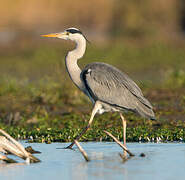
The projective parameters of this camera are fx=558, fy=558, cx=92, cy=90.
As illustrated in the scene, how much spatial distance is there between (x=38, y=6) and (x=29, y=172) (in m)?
22.5

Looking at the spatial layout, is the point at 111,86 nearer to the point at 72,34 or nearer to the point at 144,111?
the point at 144,111

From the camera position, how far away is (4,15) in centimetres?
2652

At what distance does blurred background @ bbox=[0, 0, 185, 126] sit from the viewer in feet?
37.0

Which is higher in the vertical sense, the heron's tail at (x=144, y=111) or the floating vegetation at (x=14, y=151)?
the heron's tail at (x=144, y=111)

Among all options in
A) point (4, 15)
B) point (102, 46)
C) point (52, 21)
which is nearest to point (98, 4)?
point (52, 21)

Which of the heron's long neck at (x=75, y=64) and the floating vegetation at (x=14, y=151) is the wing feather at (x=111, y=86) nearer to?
the heron's long neck at (x=75, y=64)

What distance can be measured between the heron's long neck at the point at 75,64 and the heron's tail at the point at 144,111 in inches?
33.3

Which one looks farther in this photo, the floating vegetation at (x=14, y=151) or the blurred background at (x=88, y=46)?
the blurred background at (x=88, y=46)

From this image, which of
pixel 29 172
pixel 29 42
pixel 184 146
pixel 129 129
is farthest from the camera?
pixel 29 42

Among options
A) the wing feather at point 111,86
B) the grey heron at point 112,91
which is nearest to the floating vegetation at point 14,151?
the grey heron at point 112,91

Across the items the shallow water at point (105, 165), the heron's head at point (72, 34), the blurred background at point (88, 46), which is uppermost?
the blurred background at point (88, 46)

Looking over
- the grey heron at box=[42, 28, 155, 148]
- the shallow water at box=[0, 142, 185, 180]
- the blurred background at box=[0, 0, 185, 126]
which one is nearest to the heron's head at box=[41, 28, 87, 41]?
the grey heron at box=[42, 28, 155, 148]

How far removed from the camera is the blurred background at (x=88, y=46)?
1127 cm

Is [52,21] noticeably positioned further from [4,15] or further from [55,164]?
[55,164]
